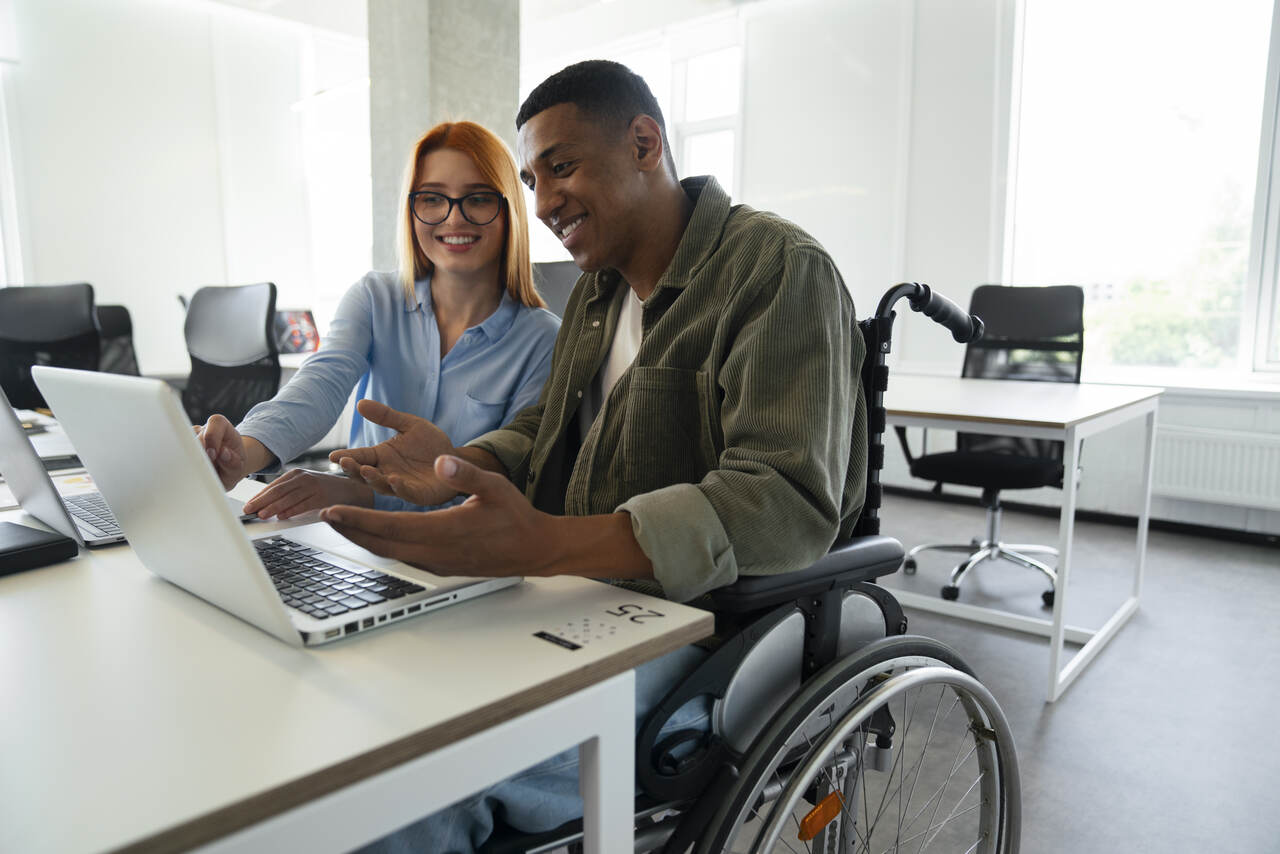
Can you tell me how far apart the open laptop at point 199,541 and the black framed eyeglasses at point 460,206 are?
877 mm

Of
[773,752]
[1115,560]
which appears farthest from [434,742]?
[1115,560]

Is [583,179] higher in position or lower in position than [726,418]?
higher

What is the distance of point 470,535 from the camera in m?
0.71

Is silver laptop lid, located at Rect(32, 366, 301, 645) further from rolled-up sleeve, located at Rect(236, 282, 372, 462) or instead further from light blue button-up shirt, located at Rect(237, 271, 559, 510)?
light blue button-up shirt, located at Rect(237, 271, 559, 510)

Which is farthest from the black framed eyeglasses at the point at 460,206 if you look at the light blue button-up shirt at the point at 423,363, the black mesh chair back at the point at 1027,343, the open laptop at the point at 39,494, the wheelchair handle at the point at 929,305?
the black mesh chair back at the point at 1027,343

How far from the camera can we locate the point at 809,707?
2.74 ft

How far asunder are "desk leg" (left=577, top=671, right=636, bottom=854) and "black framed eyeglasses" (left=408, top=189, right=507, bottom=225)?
1133mm

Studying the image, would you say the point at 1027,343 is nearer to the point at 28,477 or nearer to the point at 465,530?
the point at 465,530

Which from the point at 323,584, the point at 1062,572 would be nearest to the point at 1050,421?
the point at 1062,572

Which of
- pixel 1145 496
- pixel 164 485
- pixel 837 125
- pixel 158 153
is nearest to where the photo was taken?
pixel 164 485

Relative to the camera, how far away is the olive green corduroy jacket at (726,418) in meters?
0.84

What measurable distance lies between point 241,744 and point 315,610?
198mm

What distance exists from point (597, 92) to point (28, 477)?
2.78 feet

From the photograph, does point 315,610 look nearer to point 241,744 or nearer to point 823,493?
point 241,744
